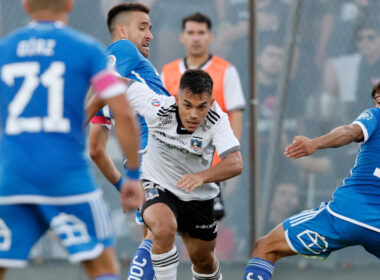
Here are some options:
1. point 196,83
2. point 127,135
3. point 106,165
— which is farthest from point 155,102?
point 127,135

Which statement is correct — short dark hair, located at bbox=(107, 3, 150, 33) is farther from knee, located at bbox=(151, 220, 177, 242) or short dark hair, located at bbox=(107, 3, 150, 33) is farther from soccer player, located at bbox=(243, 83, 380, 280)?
soccer player, located at bbox=(243, 83, 380, 280)

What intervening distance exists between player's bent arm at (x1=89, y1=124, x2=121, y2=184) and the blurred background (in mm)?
2094

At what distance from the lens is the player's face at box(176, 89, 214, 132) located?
5.20 m

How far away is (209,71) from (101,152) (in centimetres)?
186

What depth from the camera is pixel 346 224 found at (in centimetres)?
512

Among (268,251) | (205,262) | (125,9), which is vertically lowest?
(205,262)

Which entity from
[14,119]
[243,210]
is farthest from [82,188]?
[243,210]

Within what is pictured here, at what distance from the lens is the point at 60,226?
3666mm

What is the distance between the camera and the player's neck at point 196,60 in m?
7.44

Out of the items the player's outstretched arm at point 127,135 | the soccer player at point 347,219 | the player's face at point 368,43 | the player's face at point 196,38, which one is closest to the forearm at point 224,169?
the soccer player at point 347,219

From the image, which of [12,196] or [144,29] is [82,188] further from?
[144,29]

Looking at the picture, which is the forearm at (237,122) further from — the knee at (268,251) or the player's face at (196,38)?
the knee at (268,251)

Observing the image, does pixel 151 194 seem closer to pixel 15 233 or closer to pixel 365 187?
pixel 365 187

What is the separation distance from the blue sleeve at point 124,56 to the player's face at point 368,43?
328 centimetres
